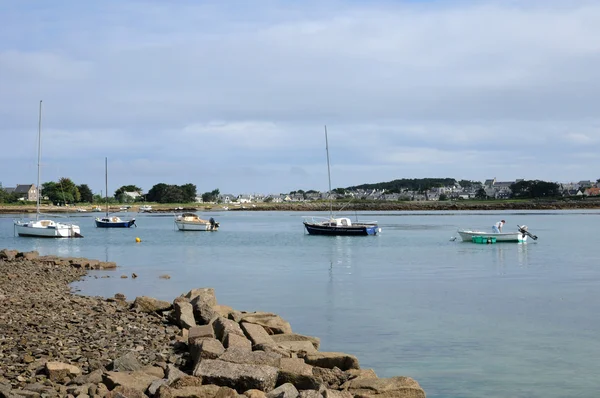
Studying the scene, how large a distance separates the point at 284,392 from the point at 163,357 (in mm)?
3386

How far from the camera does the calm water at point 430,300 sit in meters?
13.2

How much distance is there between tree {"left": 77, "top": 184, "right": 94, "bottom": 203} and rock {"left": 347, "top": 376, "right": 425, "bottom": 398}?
177775mm

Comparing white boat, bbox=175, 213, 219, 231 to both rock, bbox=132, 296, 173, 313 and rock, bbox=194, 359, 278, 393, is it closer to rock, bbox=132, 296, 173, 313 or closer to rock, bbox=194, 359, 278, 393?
rock, bbox=132, 296, 173, 313

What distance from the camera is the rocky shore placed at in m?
9.08

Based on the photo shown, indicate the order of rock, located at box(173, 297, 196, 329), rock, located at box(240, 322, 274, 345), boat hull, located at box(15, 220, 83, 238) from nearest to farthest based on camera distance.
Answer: rock, located at box(240, 322, 274, 345), rock, located at box(173, 297, 196, 329), boat hull, located at box(15, 220, 83, 238)

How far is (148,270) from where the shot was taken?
32188 millimetres

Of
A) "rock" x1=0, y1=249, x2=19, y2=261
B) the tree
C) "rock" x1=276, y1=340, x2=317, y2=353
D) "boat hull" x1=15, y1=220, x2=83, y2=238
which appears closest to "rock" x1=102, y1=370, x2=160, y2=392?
"rock" x1=276, y1=340, x2=317, y2=353

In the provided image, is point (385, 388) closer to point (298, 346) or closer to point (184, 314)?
point (298, 346)

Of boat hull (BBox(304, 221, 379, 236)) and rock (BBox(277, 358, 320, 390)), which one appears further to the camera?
boat hull (BBox(304, 221, 379, 236))

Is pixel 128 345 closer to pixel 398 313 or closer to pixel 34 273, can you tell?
pixel 398 313

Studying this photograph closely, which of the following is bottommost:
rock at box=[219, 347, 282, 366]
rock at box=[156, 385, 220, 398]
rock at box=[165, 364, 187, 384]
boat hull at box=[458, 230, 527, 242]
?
boat hull at box=[458, 230, 527, 242]

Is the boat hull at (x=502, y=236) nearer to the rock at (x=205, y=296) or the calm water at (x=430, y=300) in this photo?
the calm water at (x=430, y=300)

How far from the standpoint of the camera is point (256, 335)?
12.2 meters

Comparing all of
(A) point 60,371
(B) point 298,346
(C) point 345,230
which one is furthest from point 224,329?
(C) point 345,230
